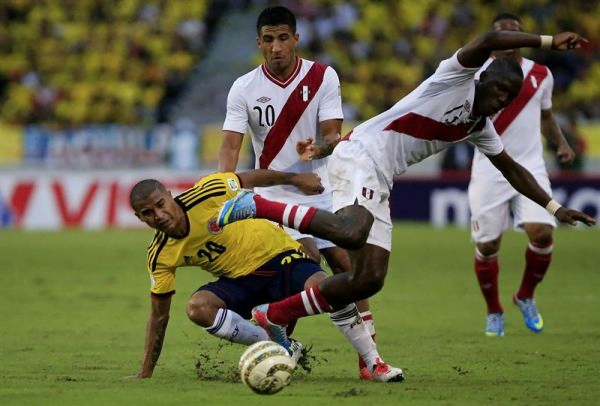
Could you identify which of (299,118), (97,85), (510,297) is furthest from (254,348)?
(97,85)

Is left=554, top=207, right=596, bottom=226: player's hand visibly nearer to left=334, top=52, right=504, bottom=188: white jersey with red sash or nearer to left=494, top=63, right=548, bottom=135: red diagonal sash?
left=334, top=52, right=504, bottom=188: white jersey with red sash

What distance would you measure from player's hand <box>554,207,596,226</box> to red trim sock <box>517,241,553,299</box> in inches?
110

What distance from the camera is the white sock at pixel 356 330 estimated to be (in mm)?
7664

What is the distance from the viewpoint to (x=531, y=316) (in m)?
10.7

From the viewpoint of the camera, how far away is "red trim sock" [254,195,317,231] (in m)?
6.96

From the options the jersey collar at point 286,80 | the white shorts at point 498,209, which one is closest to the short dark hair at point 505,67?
the jersey collar at point 286,80

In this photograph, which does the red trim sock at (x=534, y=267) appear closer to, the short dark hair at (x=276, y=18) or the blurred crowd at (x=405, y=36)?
the short dark hair at (x=276, y=18)

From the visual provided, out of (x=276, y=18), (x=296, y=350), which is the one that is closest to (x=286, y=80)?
(x=276, y=18)

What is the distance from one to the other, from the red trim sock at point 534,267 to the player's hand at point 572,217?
2790 mm

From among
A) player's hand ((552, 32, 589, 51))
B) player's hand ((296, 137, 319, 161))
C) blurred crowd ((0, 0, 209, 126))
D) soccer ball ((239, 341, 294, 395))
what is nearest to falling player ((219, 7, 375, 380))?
player's hand ((296, 137, 319, 161))

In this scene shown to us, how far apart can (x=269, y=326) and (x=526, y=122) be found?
4306 mm

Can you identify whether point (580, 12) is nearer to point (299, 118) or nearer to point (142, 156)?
point (142, 156)

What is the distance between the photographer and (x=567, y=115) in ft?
76.3

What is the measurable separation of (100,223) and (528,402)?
56.5 feet
